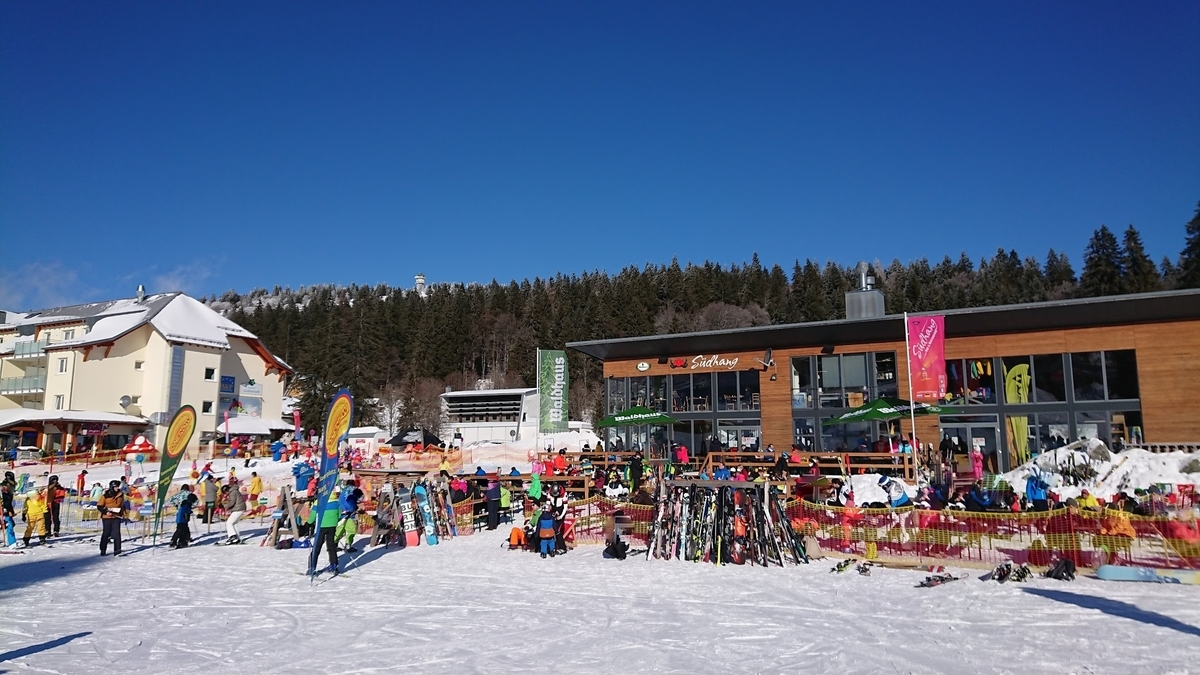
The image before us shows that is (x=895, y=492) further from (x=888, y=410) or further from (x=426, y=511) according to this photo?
(x=426, y=511)

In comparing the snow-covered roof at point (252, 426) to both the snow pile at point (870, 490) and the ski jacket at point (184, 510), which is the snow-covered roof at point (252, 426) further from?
→ the snow pile at point (870, 490)

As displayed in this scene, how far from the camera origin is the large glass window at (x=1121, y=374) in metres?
24.5

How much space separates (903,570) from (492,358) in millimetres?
72800

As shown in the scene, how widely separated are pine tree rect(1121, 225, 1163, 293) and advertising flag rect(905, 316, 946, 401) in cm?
4717

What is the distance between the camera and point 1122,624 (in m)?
8.95

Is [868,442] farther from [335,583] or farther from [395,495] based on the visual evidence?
[335,583]

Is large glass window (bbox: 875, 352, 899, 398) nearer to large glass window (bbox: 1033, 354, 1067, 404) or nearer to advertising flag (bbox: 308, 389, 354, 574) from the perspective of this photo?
large glass window (bbox: 1033, 354, 1067, 404)

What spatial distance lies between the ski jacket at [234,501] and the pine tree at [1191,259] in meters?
64.7

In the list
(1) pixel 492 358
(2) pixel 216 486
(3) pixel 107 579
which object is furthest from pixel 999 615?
(1) pixel 492 358

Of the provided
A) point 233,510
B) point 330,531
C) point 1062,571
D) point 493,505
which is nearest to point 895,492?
point 1062,571

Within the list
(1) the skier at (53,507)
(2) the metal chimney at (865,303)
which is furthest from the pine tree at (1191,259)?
(1) the skier at (53,507)

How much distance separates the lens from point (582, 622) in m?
9.66

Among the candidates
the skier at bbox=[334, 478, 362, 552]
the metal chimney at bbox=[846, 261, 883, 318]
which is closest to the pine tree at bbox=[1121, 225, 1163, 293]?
the metal chimney at bbox=[846, 261, 883, 318]

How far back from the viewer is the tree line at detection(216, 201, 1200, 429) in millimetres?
62938
